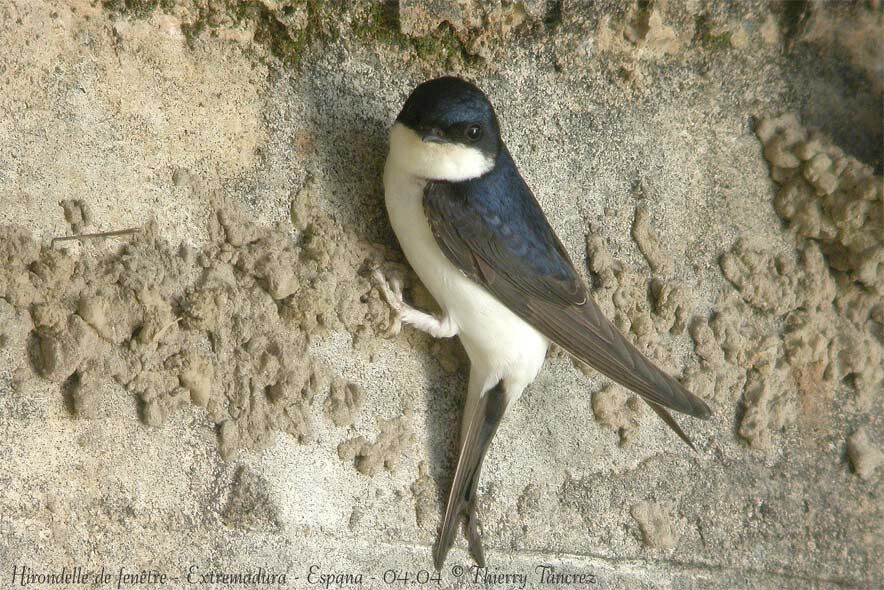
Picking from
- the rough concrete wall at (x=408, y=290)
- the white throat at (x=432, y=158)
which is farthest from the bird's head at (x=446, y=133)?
the rough concrete wall at (x=408, y=290)

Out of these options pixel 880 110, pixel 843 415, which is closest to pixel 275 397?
pixel 843 415

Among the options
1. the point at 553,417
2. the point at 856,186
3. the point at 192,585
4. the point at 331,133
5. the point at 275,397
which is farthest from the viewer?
the point at 856,186

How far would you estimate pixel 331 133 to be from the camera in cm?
194

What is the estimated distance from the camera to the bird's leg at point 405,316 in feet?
6.20

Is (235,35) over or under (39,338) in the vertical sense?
over

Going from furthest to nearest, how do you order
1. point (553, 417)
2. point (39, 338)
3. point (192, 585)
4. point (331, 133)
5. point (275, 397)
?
1. point (553, 417)
2. point (331, 133)
3. point (275, 397)
4. point (192, 585)
5. point (39, 338)

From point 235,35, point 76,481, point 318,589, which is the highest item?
point 235,35

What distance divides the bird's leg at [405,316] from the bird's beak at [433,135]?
264mm

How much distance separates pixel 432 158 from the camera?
1.86 metres

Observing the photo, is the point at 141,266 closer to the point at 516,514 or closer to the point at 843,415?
the point at 516,514

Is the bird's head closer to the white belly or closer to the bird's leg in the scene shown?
the white belly

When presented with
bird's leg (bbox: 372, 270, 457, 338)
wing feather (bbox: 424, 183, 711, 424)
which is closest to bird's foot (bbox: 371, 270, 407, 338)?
bird's leg (bbox: 372, 270, 457, 338)

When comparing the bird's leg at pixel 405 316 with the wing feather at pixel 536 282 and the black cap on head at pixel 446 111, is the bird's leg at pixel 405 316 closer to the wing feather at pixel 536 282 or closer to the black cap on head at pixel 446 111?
the wing feather at pixel 536 282

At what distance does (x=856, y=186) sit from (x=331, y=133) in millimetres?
1170
